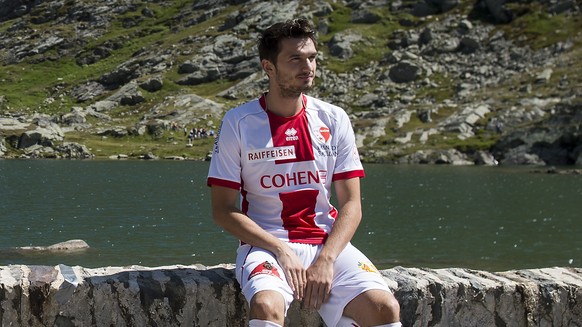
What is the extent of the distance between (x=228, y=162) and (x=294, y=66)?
4.71 feet

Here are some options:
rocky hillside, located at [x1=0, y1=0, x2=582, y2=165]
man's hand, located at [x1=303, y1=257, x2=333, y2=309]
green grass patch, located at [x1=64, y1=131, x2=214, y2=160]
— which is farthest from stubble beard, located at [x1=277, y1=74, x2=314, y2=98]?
green grass patch, located at [x1=64, y1=131, x2=214, y2=160]

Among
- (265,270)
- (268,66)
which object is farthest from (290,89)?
(265,270)

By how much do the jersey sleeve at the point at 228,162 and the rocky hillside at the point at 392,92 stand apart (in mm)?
110417

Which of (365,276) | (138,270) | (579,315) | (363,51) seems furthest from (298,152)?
(363,51)

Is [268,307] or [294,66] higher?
[294,66]

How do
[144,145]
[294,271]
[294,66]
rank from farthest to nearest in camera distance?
[144,145], [294,66], [294,271]

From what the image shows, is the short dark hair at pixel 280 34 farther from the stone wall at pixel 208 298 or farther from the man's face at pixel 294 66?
the stone wall at pixel 208 298

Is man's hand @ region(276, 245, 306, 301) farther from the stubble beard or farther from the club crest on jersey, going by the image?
the stubble beard

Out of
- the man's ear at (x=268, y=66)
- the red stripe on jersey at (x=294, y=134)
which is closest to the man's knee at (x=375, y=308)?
the red stripe on jersey at (x=294, y=134)

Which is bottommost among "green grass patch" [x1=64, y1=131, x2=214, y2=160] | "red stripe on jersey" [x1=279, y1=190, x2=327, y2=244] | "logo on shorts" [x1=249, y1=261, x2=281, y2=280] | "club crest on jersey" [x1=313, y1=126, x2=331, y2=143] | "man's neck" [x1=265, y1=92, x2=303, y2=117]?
"green grass patch" [x1=64, y1=131, x2=214, y2=160]

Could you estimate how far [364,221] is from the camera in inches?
1956

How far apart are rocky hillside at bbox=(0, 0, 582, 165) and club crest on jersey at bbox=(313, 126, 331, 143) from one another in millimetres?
109878

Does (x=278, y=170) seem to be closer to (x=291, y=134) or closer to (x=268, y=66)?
(x=291, y=134)

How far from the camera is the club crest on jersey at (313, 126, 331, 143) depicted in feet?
29.4
